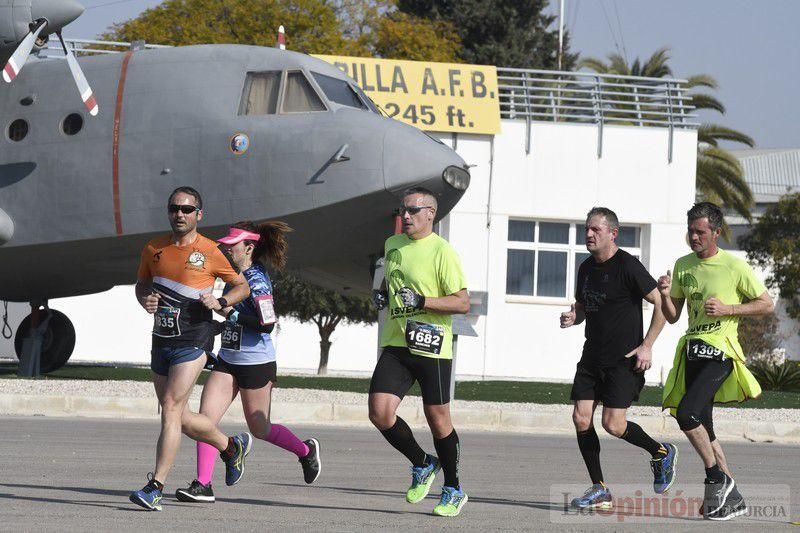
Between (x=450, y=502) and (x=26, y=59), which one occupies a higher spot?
(x=26, y=59)

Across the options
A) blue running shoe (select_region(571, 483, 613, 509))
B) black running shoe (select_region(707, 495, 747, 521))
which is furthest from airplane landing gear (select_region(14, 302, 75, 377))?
black running shoe (select_region(707, 495, 747, 521))

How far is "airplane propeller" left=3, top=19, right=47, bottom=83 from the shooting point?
53.2 feet

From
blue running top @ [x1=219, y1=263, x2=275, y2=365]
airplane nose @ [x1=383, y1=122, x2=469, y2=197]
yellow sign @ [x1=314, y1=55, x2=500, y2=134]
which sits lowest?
blue running top @ [x1=219, y1=263, x2=275, y2=365]

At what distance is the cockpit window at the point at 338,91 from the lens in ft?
55.5

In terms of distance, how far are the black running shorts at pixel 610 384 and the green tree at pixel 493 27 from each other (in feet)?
151

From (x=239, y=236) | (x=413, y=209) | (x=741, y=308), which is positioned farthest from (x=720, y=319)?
(x=239, y=236)

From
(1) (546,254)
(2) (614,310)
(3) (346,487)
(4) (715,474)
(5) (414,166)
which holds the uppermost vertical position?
(1) (546,254)

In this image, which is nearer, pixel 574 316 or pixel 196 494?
pixel 196 494

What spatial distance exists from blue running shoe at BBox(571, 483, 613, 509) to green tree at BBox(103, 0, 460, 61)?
39795mm

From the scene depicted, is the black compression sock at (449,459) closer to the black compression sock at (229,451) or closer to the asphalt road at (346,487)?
the asphalt road at (346,487)

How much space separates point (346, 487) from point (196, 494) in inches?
64.7

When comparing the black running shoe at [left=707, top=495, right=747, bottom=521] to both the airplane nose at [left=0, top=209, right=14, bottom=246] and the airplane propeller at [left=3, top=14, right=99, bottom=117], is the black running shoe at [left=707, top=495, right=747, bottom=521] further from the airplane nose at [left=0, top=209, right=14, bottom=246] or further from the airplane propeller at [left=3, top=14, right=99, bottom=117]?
the airplane nose at [left=0, top=209, right=14, bottom=246]

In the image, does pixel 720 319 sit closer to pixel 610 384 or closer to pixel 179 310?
pixel 610 384

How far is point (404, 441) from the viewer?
8.18m
